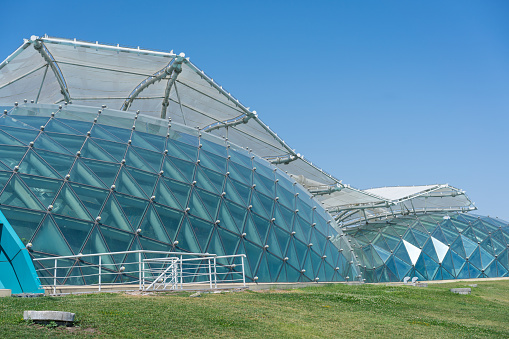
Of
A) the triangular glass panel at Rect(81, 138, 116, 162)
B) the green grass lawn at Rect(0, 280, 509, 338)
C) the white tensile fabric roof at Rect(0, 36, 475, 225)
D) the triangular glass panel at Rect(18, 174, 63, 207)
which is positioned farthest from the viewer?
the white tensile fabric roof at Rect(0, 36, 475, 225)

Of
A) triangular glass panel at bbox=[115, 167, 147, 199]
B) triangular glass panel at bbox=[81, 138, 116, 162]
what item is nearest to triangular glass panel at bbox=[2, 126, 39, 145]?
triangular glass panel at bbox=[81, 138, 116, 162]

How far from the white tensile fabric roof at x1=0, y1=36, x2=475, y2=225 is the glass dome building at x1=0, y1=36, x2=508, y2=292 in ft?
0.31

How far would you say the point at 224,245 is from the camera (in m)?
23.6

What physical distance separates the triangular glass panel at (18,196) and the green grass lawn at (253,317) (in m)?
5.78

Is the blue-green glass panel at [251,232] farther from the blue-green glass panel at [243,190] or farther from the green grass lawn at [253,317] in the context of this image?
the green grass lawn at [253,317]

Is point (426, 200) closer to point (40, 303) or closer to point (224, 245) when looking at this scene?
point (224, 245)

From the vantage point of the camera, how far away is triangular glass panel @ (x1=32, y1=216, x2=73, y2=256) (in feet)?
62.3

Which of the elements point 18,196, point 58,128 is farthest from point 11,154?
point 58,128

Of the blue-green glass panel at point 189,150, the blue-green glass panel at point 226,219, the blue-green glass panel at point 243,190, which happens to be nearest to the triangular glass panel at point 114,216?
the blue-green glass panel at point 226,219

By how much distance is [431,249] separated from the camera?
52375 mm

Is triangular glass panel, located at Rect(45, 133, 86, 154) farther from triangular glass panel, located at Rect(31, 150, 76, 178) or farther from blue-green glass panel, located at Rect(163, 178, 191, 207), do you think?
blue-green glass panel, located at Rect(163, 178, 191, 207)

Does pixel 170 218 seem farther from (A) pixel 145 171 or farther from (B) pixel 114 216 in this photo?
(A) pixel 145 171

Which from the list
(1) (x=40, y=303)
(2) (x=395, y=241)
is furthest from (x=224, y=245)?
(2) (x=395, y=241)

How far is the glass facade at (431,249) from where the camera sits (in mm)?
51000
